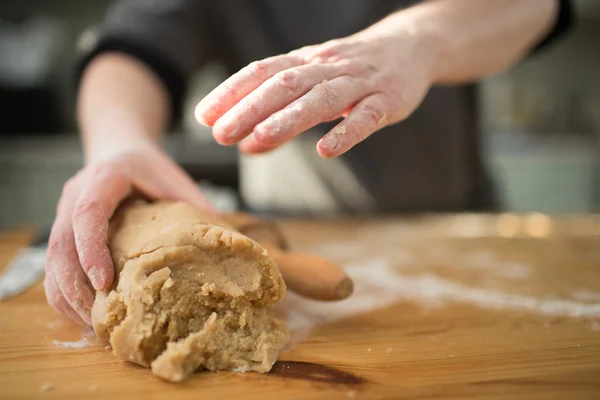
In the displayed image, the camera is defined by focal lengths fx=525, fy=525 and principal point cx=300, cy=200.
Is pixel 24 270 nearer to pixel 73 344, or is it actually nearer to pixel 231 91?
pixel 73 344

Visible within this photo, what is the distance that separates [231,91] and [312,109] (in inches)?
3.8

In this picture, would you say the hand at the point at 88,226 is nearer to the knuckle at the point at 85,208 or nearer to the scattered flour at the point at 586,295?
the knuckle at the point at 85,208

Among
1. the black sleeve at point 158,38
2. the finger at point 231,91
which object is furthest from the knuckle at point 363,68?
the black sleeve at point 158,38

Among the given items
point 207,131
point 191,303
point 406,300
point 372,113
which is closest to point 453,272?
point 406,300

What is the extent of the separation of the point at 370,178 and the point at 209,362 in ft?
3.51

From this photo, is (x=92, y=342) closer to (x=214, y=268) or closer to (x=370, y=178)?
(x=214, y=268)

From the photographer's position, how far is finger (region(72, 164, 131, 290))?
62 centimetres

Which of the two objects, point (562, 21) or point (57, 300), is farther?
point (562, 21)

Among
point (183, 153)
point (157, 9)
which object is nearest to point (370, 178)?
point (157, 9)

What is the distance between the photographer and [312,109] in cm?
61

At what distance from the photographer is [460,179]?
64.9 inches

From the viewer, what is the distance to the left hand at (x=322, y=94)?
60cm

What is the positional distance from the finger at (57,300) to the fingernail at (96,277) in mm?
93

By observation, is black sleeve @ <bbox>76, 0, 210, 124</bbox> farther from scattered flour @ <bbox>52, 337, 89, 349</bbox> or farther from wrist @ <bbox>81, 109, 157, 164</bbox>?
scattered flour @ <bbox>52, 337, 89, 349</bbox>
